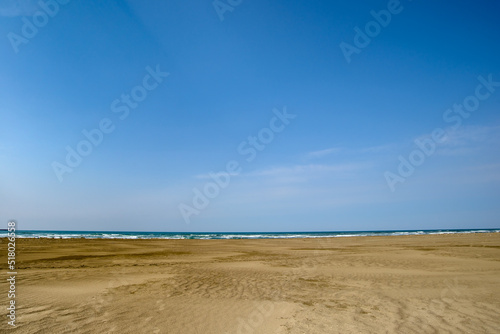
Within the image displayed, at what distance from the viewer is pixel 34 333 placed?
571 centimetres

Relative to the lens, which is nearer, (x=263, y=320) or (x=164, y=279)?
(x=263, y=320)

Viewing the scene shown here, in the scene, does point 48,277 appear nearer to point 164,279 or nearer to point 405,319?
point 164,279

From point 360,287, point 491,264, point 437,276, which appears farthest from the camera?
point 491,264

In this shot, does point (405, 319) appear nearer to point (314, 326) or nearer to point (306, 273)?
point (314, 326)

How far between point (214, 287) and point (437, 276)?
31.2 ft

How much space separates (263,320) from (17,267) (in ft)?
45.0

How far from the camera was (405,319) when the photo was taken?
658 cm

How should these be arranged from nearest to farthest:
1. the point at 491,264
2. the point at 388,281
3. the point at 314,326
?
the point at 314,326, the point at 388,281, the point at 491,264

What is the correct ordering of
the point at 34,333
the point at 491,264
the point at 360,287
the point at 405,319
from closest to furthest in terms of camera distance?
the point at 34,333, the point at 405,319, the point at 360,287, the point at 491,264

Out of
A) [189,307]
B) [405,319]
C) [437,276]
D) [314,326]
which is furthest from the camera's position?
[437,276]

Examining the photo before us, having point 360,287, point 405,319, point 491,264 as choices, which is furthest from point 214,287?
point 491,264

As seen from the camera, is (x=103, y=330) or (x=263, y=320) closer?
(x=103, y=330)

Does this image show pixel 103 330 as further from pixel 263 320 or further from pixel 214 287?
pixel 214 287

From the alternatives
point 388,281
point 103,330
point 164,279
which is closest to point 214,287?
point 164,279
